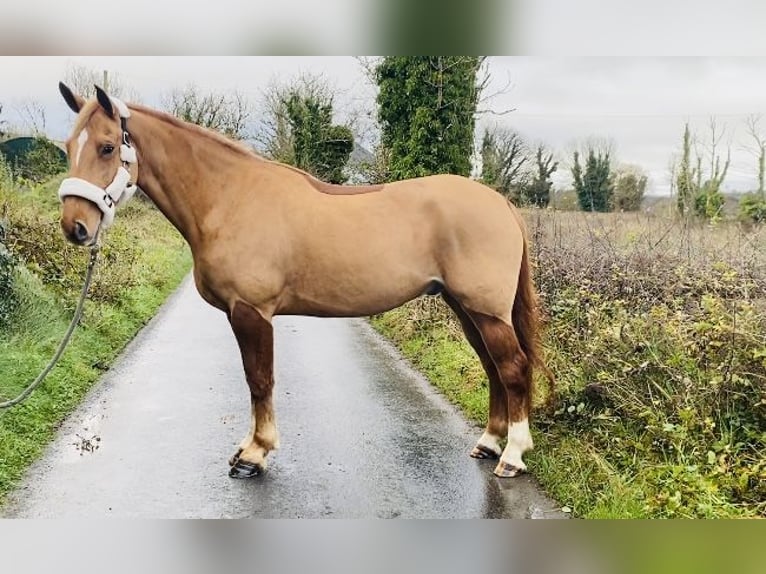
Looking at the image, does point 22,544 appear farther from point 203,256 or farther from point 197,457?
point 203,256

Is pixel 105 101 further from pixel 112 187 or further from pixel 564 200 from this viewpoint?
pixel 564 200

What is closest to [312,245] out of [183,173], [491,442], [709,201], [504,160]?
[183,173]

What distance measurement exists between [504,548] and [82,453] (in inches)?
Result: 76.8

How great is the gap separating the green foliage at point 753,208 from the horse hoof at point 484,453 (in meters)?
1.78

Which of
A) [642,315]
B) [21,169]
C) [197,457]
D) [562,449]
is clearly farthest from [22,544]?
[642,315]

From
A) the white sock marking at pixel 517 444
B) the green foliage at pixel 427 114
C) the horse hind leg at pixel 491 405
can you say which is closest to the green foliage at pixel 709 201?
the green foliage at pixel 427 114

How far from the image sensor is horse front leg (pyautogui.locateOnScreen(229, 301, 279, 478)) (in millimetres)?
2801

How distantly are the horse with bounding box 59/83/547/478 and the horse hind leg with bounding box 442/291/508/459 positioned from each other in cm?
10

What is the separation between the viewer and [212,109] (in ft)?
10.3

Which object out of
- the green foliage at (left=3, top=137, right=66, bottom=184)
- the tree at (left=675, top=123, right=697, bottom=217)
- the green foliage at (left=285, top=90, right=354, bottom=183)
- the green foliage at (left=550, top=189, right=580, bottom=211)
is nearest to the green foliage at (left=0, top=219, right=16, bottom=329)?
the green foliage at (left=3, top=137, right=66, bottom=184)

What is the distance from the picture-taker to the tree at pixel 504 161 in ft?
10.7

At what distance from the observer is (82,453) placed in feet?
9.71

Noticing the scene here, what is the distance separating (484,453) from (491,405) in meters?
0.23

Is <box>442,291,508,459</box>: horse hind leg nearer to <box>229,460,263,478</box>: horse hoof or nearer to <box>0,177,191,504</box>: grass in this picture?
<box>229,460,263,478</box>: horse hoof
